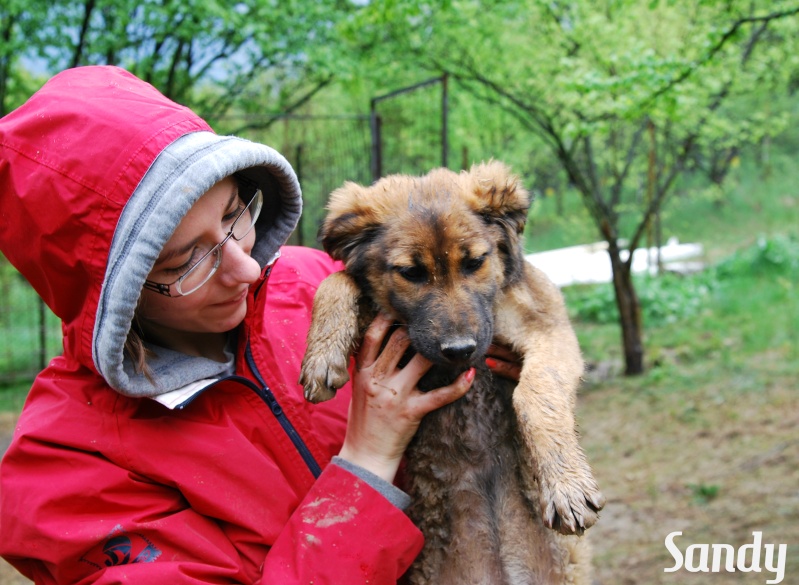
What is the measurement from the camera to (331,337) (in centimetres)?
253

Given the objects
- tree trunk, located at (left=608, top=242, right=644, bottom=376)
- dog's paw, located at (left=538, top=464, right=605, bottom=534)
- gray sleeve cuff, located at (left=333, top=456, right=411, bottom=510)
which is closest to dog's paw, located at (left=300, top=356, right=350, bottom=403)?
gray sleeve cuff, located at (left=333, top=456, right=411, bottom=510)

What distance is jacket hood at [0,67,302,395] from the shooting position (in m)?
1.77

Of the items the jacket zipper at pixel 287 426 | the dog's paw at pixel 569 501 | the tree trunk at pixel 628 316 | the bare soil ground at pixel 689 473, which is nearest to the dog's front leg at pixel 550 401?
the dog's paw at pixel 569 501

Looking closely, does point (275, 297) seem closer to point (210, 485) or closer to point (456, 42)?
point (210, 485)

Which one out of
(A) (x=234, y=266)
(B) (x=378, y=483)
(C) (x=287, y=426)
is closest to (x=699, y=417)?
(B) (x=378, y=483)

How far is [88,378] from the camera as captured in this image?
80.3 inches

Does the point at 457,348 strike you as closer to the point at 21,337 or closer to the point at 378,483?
the point at 378,483

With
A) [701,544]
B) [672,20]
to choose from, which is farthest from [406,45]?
[701,544]

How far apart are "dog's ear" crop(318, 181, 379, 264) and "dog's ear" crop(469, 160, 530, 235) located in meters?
0.43

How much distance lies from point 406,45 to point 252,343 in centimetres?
882

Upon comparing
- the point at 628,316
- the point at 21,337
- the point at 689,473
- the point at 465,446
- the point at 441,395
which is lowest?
the point at 21,337

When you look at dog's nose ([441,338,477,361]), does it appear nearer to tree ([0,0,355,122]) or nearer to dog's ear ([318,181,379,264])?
dog's ear ([318,181,379,264])

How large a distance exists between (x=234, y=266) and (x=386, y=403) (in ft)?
2.13

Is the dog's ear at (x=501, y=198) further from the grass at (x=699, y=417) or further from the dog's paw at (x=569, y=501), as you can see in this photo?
the grass at (x=699, y=417)
